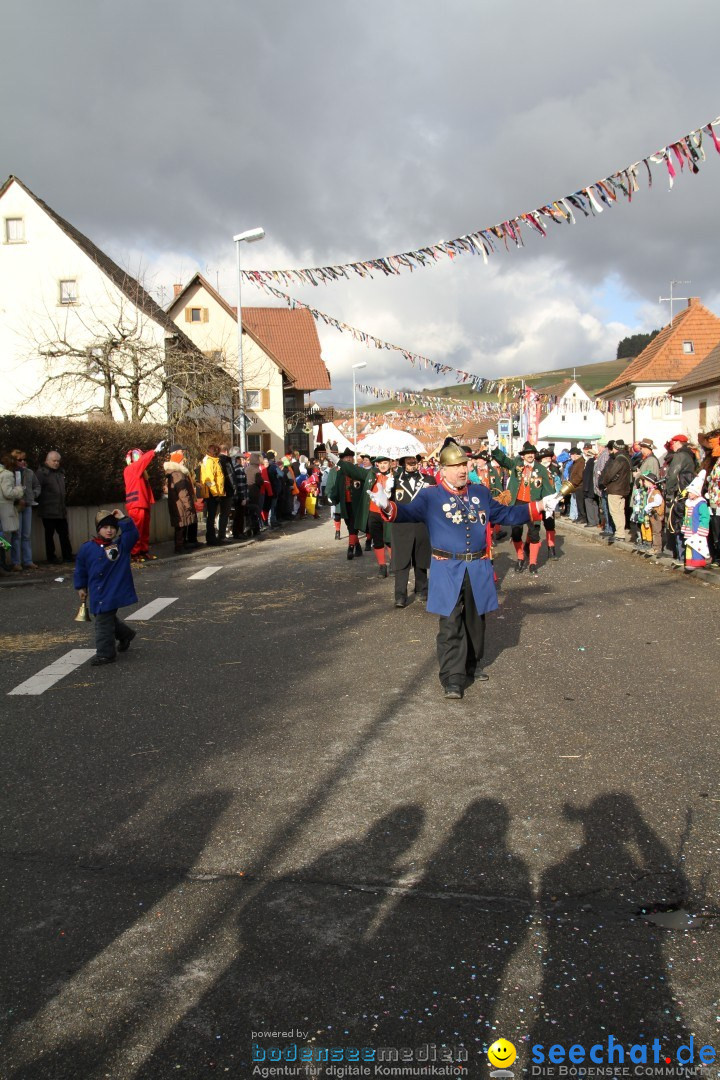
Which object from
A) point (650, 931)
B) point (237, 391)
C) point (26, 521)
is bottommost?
point (650, 931)

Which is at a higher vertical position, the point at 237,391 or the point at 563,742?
the point at 237,391

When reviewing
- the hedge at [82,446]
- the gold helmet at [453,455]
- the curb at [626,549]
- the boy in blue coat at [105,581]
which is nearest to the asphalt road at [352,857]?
the boy in blue coat at [105,581]

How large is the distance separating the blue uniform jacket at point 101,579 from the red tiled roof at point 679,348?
4602 cm

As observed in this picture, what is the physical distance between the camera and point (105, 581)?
8.48 meters

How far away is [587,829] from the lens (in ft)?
14.2

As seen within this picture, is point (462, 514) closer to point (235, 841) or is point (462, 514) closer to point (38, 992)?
point (235, 841)

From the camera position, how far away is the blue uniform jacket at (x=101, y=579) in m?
8.41

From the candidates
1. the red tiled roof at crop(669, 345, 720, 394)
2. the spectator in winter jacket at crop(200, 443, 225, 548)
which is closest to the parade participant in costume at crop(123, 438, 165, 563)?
the spectator in winter jacket at crop(200, 443, 225, 548)

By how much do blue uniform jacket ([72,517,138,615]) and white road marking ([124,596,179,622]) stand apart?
2141 millimetres

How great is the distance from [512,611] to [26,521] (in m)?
8.17

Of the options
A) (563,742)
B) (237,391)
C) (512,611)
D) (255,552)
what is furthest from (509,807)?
(237,391)

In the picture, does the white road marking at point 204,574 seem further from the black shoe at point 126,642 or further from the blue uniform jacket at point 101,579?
the blue uniform jacket at point 101,579

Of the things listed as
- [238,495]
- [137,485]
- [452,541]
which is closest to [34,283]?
[238,495]

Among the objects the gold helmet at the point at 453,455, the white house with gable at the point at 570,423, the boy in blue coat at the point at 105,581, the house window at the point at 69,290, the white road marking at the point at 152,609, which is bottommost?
the white road marking at the point at 152,609
